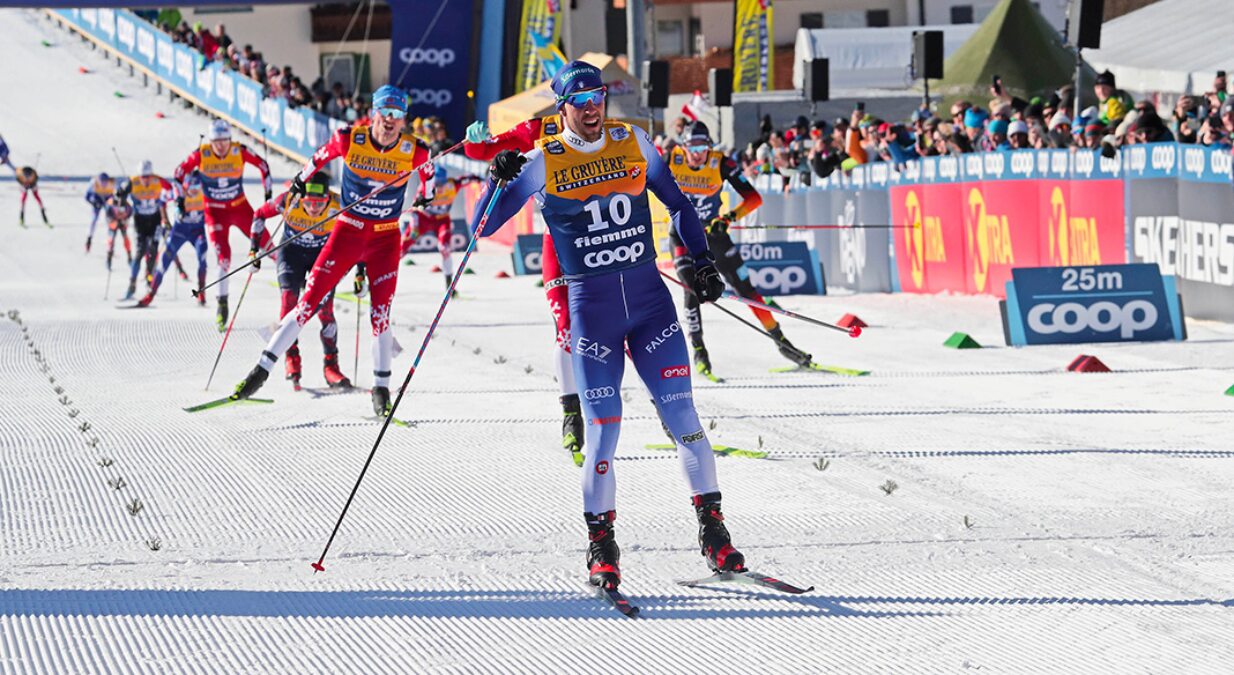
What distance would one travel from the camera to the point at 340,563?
24.7 feet

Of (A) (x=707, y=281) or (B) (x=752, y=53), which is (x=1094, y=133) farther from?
(B) (x=752, y=53)

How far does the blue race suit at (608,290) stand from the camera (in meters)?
7.11

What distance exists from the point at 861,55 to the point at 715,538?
3943 cm

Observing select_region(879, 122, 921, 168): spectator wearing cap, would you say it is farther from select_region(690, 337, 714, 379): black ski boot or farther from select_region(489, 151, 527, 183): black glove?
select_region(489, 151, 527, 183): black glove

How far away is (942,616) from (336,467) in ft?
15.8

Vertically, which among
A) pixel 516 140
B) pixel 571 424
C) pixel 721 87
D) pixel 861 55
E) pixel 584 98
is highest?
pixel 861 55

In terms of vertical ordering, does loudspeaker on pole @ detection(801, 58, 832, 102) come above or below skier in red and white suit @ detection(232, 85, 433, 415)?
above

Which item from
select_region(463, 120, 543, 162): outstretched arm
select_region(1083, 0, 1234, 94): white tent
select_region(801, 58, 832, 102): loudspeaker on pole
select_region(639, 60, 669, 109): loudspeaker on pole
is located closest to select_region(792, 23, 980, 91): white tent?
select_region(639, 60, 669, 109): loudspeaker on pole

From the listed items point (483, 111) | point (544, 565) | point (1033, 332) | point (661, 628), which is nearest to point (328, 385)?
point (1033, 332)

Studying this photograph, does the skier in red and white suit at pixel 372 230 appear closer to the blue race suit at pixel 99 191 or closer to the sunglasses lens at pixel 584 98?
the sunglasses lens at pixel 584 98

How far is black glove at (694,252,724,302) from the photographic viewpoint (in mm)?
7320

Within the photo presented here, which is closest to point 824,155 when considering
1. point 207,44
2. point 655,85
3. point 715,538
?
point 655,85

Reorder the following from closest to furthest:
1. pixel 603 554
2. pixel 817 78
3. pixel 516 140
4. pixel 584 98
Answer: pixel 603 554, pixel 584 98, pixel 516 140, pixel 817 78

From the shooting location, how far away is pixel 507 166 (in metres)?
7.12
